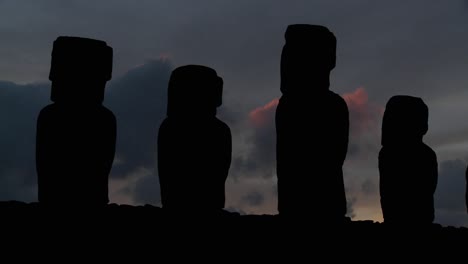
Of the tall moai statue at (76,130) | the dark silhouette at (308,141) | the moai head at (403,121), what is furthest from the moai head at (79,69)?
the moai head at (403,121)

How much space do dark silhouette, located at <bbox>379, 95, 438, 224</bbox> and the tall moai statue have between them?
14.6ft

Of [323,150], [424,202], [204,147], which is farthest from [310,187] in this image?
[424,202]

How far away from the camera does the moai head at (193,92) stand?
11297 millimetres

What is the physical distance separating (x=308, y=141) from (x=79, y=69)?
10.3 ft

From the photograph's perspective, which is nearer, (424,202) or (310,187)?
(310,187)

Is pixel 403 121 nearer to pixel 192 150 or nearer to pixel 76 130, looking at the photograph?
pixel 192 150

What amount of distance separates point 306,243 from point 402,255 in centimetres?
155

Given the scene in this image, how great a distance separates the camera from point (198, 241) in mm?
10484

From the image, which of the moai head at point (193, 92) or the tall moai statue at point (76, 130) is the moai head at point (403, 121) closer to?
the moai head at point (193, 92)

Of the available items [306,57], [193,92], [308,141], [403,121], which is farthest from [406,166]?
[193,92]

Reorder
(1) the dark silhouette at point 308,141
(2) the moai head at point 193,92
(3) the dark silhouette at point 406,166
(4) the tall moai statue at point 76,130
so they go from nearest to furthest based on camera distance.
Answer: (4) the tall moai statue at point 76,130
(2) the moai head at point 193,92
(1) the dark silhouette at point 308,141
(3) the dark silhouette at point 406,166

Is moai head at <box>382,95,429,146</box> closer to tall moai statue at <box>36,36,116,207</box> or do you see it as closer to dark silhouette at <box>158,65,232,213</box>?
dark silhouette at <box>158,65,232,213</box>

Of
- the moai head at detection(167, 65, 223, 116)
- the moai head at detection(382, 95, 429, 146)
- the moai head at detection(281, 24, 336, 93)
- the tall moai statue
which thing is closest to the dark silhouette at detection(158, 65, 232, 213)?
the moai head at detection(167, 65, 223, 116)

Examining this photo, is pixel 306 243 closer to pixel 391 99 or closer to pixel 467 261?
pixel 467 261
